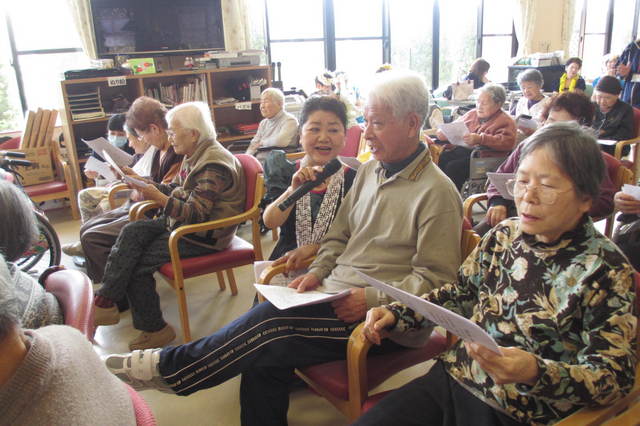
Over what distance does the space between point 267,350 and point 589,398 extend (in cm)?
84

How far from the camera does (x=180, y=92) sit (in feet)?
16.4

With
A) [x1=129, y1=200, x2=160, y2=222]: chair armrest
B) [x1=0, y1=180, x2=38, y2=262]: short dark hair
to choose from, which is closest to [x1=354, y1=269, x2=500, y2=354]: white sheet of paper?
[x1=0, y1=180, x2=38, y2=262]: short dark hair

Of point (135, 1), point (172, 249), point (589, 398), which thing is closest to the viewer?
point (589, 398)

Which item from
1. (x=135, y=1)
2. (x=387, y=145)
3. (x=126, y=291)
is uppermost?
(x=135, y=1)

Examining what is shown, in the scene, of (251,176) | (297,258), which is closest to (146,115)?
(251,176)

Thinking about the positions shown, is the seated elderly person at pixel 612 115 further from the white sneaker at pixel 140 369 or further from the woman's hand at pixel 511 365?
the white sneaker at pixel 140 369

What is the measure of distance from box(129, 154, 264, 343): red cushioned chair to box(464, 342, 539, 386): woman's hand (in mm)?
1508

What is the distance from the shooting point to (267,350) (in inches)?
57.2

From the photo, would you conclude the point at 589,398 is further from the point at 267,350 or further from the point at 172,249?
the point at 172,249

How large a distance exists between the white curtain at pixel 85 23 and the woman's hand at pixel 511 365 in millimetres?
4996

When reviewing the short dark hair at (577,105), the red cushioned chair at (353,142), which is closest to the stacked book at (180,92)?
the red cushioned chair at (353,142)

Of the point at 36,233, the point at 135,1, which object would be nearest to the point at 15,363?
the point at 36,233

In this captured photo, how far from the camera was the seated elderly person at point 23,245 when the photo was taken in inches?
44.4

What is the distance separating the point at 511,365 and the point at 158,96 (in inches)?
185
